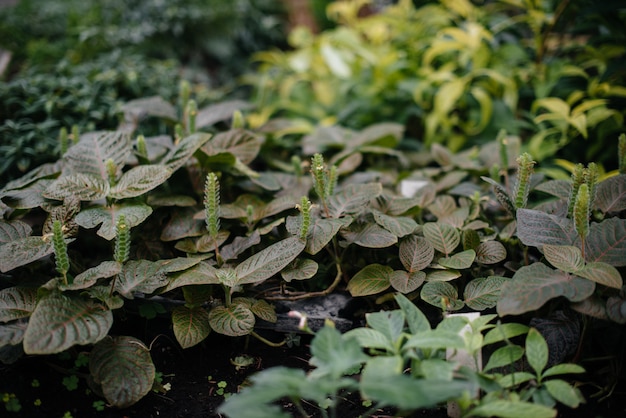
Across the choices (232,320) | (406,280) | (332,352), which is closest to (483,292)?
(406,280)

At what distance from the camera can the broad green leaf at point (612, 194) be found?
154 cm

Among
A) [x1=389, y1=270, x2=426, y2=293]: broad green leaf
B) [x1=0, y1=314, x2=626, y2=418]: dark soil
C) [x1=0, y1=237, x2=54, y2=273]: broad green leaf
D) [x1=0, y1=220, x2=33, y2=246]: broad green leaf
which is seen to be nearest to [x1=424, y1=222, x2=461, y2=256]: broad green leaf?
[x1=389, y1=270, x2=426, y2=293]: broad green leaf

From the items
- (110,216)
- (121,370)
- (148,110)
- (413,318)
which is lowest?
(121,370)

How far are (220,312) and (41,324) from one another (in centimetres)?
44

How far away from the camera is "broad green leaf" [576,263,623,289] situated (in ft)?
3.95

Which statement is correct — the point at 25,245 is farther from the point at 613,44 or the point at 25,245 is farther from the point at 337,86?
the point at 613,44

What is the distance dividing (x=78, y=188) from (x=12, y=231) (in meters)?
0.22

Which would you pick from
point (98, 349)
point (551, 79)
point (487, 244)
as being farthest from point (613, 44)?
point (98, 349)

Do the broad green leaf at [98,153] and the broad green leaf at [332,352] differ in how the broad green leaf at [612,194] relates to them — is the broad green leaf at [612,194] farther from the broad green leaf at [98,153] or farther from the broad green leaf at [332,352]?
the broad green leaf at [98,153]

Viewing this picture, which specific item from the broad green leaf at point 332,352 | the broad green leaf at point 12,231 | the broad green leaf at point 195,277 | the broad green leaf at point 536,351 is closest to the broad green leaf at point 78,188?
the broad green leaf at point 12,231

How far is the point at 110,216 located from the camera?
157 cm

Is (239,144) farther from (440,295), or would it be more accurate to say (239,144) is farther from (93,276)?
(440,295)

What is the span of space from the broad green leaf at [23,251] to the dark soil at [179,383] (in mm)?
281

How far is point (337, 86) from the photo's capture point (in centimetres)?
313
